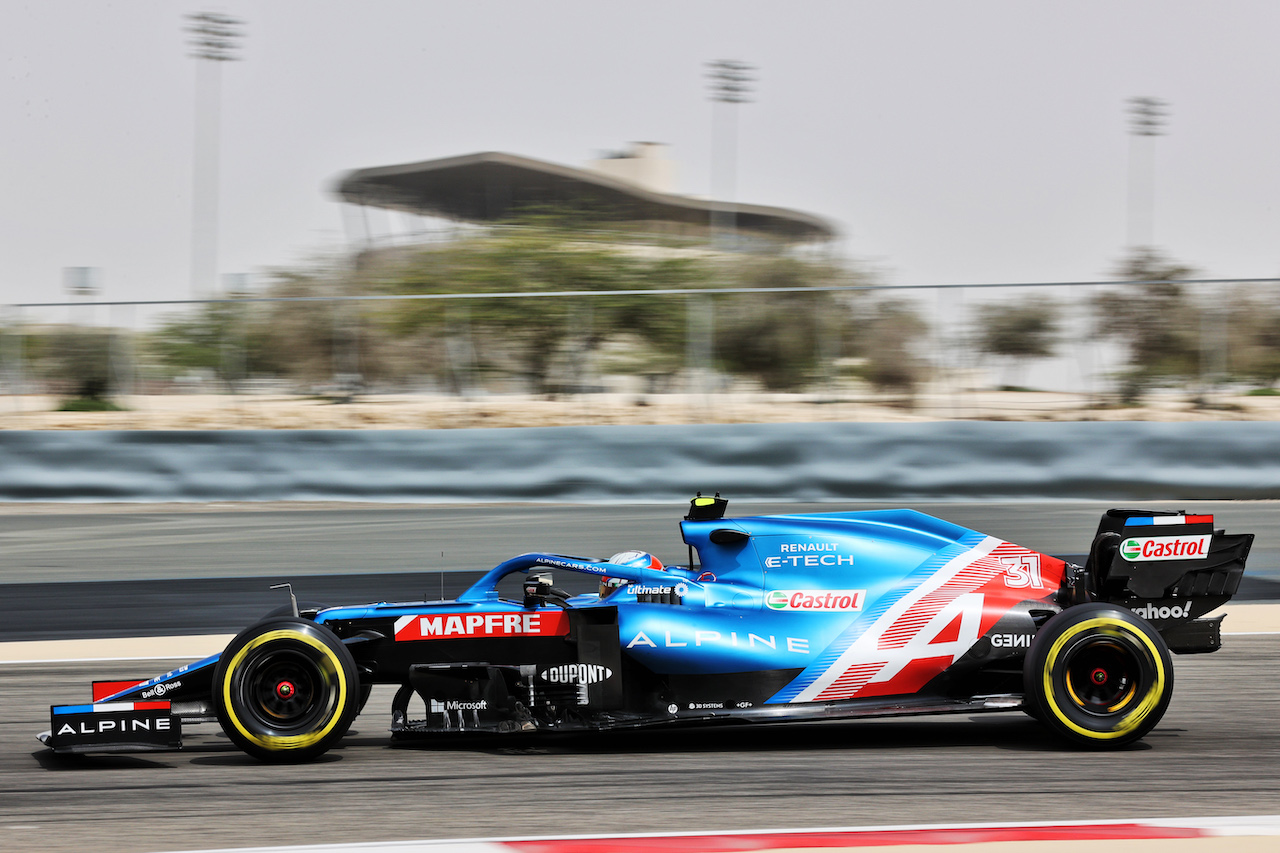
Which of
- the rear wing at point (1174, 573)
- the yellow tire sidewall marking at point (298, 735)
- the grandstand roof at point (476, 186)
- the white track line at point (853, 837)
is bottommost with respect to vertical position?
the white track line at point (853, 837)

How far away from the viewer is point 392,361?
1333 centimetres

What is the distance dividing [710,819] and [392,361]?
9875 millimetres

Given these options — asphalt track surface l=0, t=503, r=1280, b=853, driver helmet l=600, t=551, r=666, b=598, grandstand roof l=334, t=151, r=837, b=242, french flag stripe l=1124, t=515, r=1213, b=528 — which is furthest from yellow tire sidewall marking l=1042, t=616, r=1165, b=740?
grandstand roof l=334, t=151, r=837, b=242

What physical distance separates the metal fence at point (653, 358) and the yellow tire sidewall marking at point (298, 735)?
26.6 feet

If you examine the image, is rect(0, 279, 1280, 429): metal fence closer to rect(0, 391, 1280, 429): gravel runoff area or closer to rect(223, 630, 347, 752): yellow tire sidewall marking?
rect(0, 391, 1280, 429): gravel runoff area

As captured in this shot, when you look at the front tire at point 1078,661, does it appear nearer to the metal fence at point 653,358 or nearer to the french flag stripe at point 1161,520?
the french flag stripe at point 1161,520

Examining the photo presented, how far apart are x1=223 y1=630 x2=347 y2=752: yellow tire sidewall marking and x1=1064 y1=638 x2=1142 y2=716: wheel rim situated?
3.12m

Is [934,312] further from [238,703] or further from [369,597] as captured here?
[238,703]

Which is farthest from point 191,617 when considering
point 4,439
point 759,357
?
point 759,357

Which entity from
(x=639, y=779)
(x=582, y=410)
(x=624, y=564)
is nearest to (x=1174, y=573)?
(x=624, y=564)

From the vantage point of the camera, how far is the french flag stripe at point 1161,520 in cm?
539

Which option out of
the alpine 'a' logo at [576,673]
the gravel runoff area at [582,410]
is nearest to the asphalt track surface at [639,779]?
the alpine 'a' logo at [576,673]

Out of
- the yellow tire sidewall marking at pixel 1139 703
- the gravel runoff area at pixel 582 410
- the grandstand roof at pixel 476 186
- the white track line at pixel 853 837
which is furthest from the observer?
the grandstand roof at pixel 476 186

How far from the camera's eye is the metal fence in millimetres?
12461
